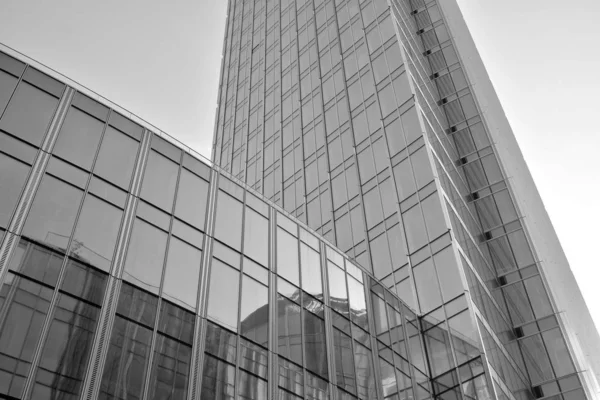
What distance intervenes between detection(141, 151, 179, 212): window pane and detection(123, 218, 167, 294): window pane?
128 cm

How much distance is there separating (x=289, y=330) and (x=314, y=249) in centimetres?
532

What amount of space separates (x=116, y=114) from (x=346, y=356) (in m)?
12.5

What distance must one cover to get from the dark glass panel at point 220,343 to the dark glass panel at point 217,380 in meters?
0.25

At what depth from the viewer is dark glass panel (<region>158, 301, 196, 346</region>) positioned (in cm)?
1803

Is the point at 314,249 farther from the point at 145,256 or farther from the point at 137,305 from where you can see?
the point at 137,305

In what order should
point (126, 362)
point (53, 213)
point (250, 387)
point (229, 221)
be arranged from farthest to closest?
point (229, 221), point (250, 387), point (53, 213), point (126, 362)

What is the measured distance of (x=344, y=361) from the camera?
2384cm

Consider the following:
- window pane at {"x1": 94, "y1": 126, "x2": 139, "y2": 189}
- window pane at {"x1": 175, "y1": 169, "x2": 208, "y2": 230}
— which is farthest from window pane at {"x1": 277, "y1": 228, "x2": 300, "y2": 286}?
window pane at {"x1": 94, "y1": 126, "x2": 139, "y2": 189}

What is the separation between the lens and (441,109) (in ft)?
140

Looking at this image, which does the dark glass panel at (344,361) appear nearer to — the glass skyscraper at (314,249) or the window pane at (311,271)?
the glass skyscraper at (314,249)

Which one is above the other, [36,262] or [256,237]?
[256,237]

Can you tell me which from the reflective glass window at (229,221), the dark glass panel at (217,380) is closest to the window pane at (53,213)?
the dark glass panel at (217,380)

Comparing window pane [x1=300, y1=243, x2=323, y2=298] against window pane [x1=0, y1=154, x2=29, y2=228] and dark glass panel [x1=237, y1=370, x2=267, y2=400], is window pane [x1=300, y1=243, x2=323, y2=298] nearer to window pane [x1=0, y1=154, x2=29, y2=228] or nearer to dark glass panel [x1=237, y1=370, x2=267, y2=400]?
dark glass panel [x1=237, y1=370, x2=267, y2=400]

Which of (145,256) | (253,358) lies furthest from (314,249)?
(145,256)
